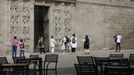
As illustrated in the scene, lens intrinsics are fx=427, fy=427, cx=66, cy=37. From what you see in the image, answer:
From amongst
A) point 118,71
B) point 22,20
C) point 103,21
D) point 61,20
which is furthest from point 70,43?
point 118,71

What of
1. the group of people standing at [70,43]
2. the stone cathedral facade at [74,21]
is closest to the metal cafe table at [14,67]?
the stone cathedral facade at [74,21]

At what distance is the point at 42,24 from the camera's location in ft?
110

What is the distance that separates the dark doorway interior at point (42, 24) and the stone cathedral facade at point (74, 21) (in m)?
0.27

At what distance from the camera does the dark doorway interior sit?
32.7m

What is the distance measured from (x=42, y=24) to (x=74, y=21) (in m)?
2.91

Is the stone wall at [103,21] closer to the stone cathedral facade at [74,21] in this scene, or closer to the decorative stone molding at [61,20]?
the stone cathedral facade at [74,21]

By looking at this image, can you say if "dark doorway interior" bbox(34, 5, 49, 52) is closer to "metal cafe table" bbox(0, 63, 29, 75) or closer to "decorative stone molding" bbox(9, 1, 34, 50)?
"decorative stone molding" bbox(9, 1, 34, 50)

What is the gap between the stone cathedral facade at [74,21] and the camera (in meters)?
30.3

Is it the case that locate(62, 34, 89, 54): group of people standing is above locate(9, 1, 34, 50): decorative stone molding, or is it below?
below

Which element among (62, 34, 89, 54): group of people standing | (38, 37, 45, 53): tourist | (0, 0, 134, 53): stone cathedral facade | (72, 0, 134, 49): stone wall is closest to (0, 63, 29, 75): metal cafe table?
(0, 0, 134, 53): stone cathedral facade

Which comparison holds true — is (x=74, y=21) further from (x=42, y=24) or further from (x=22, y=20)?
(x=22, y=20)

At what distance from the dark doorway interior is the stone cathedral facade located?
271 millimetres

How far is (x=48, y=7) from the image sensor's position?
3309 centimetres

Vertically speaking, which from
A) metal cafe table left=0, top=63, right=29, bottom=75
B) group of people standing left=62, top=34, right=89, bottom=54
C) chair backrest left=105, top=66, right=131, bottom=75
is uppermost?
chair backrest left=105, top=66, right=131, bottom=75
